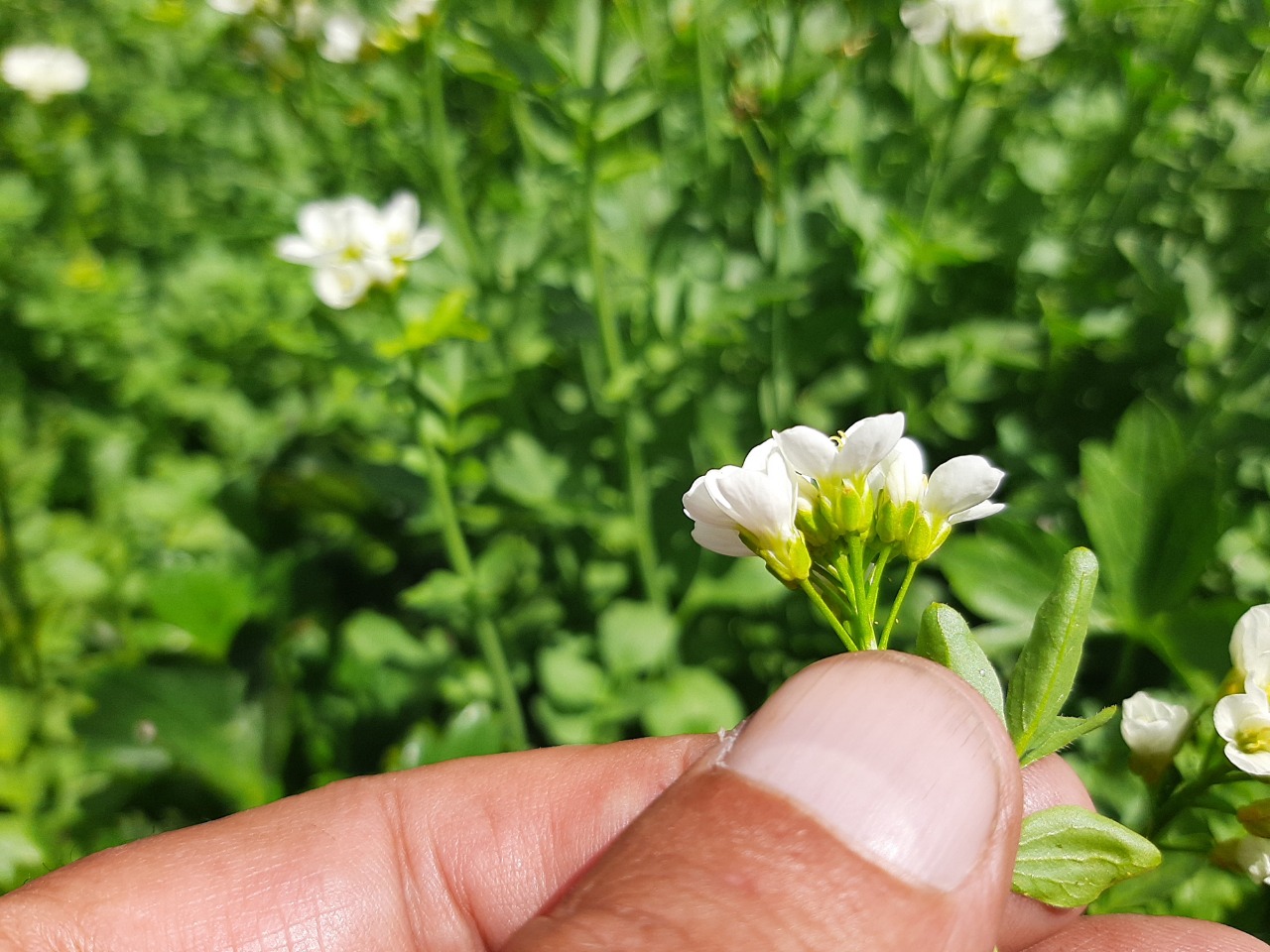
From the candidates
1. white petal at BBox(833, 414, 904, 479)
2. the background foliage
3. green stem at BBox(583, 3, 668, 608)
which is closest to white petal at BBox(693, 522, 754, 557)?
white petal at BBox(833, 414, 904, 479)

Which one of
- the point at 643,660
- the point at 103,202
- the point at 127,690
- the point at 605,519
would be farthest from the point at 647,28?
the point at 103,202

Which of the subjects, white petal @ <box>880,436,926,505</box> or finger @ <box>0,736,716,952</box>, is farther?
finger @ <box>0,736,716,952</box>

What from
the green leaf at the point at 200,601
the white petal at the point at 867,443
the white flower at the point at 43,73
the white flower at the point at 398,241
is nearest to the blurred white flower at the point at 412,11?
the white flower at the point at 398,241

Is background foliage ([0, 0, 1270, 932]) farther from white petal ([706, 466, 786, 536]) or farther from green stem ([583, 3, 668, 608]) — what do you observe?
white petal ([706, 466, 786, 536])

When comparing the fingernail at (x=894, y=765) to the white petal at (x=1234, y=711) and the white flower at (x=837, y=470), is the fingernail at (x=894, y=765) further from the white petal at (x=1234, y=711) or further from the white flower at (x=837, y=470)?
the white petal at (x=1234, y=711)

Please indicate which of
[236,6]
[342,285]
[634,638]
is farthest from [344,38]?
[634,638]

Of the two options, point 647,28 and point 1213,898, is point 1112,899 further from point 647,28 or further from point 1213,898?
point 647,28

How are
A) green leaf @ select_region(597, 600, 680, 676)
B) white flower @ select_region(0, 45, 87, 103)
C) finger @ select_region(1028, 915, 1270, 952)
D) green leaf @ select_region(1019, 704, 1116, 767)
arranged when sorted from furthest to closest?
white flower @ select_region(0, 45, 87, 103) < green leaf @ select_region(597, 600, 680, 676) < finger @ select_region(1028, 915, 1270, 952) < green leaf @ select_region(1019, 704, 1116, 767)
